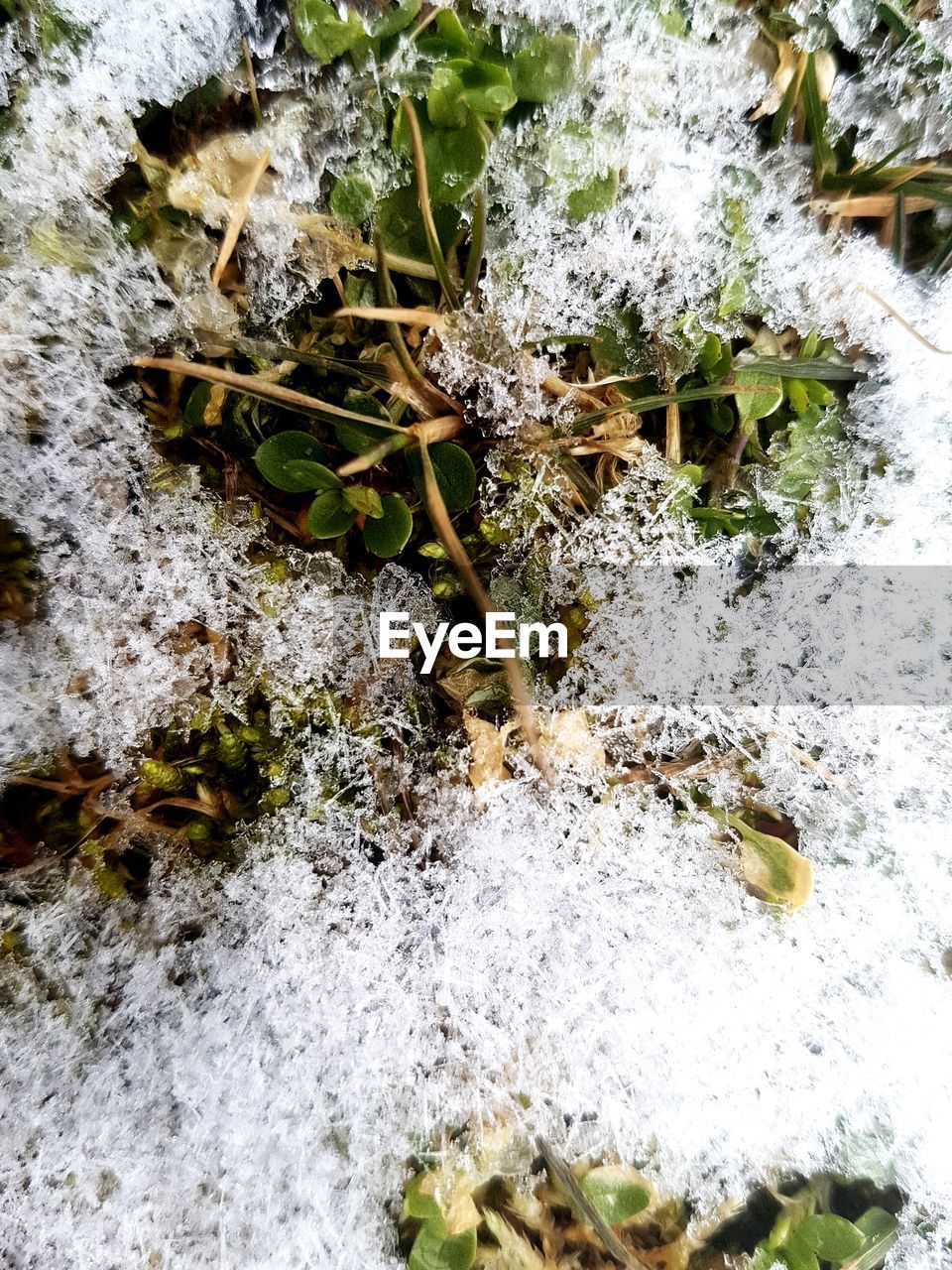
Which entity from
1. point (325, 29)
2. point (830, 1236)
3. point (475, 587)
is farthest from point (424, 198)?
point (830, 1236)

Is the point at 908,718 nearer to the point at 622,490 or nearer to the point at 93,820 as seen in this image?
the point at 622,490

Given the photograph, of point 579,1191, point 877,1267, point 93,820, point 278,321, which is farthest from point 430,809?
point 877,1267

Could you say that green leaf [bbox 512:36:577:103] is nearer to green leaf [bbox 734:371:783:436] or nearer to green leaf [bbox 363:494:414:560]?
green leaf [bbox 734:371:783:436]

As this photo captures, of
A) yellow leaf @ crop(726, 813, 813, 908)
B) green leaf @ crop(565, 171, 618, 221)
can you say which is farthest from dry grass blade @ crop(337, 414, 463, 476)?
yellow leaf @ crop(726, 813, 813, 908)

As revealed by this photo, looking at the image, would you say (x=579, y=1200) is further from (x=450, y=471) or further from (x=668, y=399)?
(x=668, y=399)

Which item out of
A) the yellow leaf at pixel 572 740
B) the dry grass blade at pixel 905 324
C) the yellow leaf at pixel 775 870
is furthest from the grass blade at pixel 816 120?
the yellow leaf at pixel 775 870
